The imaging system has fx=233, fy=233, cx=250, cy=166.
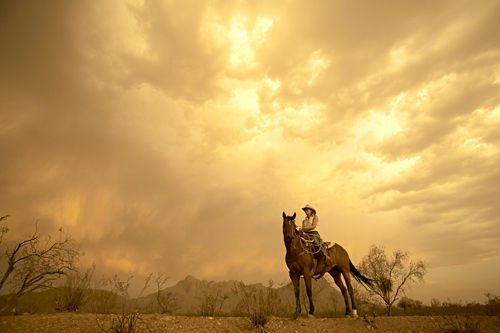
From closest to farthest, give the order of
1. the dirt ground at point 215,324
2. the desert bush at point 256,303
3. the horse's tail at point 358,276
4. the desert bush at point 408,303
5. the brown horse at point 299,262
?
the dirt ground at point 215,324 < the desert bush at point 256,303 < the brown horse at point 299,262 < the horse's tail at point 358,276 < the desert bush at point 408,303

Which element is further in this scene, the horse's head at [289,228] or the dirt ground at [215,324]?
the horse's head at [289,228]

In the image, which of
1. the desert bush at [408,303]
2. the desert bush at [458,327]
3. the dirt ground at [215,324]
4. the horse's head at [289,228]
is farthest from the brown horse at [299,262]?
the desert bush at [408,303]

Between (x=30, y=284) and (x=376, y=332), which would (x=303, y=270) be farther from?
(x=30, y=284)

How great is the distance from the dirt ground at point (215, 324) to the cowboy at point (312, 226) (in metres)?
2.43

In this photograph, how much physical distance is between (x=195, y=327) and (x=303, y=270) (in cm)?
444

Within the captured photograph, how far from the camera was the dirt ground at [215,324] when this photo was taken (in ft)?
17.8

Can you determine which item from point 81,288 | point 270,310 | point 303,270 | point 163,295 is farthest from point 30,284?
point 303,270

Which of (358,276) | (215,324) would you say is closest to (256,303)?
(215,324)

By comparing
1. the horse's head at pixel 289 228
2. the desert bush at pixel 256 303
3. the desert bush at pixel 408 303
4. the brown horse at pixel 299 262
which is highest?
the horse's head at pixel 289 228

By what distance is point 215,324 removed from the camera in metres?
6.59

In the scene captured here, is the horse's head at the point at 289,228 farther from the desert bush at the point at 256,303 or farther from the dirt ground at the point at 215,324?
the dirt ground at the point at 215,324

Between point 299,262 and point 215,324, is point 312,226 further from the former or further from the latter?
point 215,324

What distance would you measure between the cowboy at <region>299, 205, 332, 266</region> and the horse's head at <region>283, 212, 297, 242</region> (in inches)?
31.3

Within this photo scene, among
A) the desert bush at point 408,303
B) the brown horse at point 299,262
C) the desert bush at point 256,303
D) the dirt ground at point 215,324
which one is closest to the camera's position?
the dirt ground at point 215,324
